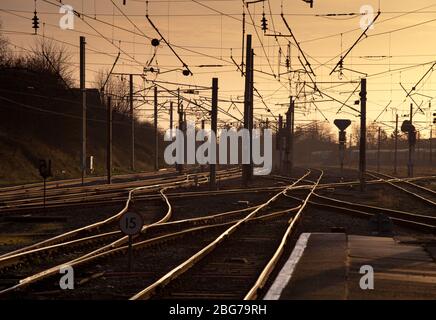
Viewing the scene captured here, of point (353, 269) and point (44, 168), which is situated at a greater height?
point (44, 168)

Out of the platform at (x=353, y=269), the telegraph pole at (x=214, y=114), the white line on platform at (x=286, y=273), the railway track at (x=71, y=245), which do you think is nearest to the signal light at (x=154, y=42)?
the telegraph pole at (x=214, y=114)

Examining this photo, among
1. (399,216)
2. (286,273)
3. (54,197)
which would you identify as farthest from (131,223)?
(54,197)

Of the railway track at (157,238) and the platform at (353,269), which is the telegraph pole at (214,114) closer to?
the railway track at (157,238)

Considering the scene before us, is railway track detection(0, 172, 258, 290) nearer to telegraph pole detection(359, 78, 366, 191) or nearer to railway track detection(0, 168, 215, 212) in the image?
railway track detection(0, 168, 215, 212)

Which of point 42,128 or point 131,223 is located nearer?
point 131,223

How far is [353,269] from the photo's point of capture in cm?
1419

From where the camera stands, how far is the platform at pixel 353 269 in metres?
11.7

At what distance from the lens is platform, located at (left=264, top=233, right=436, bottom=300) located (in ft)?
38.3

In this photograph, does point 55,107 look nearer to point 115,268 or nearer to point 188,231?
point 188,231

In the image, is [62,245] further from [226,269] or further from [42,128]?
[42,128]

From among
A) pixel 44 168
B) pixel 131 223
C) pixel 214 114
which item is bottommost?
pixel 131 223

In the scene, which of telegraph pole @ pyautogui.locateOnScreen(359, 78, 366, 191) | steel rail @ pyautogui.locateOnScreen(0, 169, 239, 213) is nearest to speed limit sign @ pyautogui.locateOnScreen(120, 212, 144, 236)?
steel rail @ pyautogui.locateOnScreen(0, 169, 239, 213)

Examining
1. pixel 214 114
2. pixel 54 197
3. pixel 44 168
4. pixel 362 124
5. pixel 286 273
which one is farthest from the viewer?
pixel 362 124
